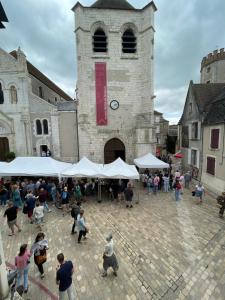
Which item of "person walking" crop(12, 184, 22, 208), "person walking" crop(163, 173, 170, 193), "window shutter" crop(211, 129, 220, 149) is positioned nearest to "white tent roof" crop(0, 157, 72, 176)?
"person walking" crop(12, 184, 22, 208)

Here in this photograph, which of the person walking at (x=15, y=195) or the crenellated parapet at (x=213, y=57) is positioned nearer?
the person walking at (x=15, y=195)

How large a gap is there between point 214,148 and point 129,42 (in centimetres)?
1244

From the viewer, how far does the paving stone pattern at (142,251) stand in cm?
465

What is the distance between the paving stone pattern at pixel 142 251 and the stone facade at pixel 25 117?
9510mm

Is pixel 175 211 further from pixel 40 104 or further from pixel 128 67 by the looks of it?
pixel 40 104

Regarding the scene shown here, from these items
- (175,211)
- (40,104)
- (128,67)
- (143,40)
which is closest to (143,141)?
(128,67)

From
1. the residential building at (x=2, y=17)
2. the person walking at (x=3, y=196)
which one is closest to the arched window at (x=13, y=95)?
the person walking at (x=3, y=196)

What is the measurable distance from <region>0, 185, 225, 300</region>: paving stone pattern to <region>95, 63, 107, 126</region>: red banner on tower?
31.2ft

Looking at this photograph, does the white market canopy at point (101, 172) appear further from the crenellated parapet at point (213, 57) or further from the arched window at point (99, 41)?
the crenellated parapet at point (213, 57)

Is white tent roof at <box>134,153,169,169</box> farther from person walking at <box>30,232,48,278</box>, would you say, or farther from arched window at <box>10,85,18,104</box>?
arched window at <box>10,85,18,104</box>

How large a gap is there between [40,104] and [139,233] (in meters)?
15.4

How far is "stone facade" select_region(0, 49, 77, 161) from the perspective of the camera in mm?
16703

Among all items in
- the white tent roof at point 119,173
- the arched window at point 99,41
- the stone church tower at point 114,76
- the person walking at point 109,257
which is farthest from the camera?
the arched window at point 99,41

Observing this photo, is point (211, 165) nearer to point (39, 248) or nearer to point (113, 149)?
point (113, 149)
